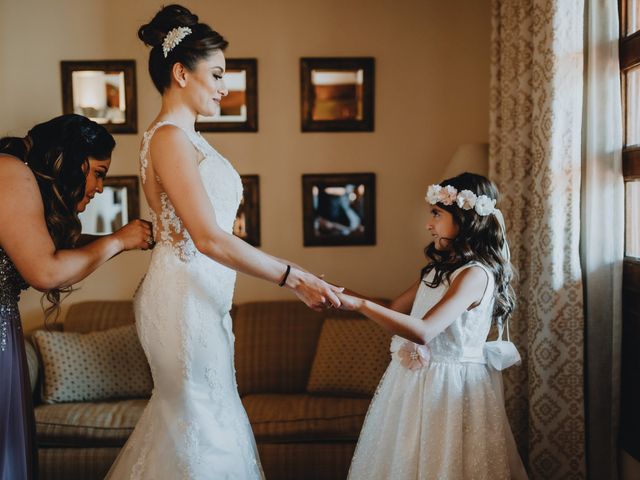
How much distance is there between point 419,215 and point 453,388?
1895 millimetres

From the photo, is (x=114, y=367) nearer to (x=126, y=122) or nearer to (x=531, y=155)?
(x=126, y=122)

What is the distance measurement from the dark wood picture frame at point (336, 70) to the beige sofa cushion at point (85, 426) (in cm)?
190

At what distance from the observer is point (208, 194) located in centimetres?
185

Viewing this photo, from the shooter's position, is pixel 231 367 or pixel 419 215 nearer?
pixel 231 367

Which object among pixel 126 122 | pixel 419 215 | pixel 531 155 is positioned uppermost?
pixel 126 122

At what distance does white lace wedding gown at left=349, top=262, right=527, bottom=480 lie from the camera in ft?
6.77

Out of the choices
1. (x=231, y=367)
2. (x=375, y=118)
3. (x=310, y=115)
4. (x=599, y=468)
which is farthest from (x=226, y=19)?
(x=599, y=468)

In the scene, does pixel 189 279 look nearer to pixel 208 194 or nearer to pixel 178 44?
pixel 208 194

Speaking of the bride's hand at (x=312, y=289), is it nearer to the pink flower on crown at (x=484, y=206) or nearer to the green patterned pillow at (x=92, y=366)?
the pink flower on crown at (x=484, y=206)

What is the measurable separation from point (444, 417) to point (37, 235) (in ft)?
4.44

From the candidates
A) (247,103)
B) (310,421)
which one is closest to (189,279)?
(310,421)

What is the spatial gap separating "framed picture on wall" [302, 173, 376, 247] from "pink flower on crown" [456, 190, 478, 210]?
1662 mm

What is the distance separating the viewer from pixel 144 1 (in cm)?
382

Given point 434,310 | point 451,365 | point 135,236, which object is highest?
point 135,236
